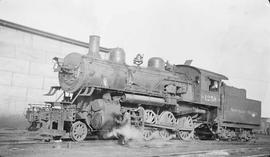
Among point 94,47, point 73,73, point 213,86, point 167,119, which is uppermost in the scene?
point 94,47

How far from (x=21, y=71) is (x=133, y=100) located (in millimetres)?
7699

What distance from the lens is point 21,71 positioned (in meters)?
15.1

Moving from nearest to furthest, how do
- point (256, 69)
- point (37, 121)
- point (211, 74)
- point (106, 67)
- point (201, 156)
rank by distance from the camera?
point (201, 156)
point (37, 121)
point (106, 67)
point (211, 74)
point (256, 69)

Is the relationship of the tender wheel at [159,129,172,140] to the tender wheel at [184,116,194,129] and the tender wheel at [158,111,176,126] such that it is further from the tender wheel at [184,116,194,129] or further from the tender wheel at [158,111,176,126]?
the tender wheel at [184,116,194,129]

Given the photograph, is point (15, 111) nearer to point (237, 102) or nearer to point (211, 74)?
point (211, 74)

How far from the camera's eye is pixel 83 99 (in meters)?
10.4

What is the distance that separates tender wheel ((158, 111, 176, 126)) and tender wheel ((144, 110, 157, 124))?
12.5 inches

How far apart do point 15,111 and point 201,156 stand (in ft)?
34.7

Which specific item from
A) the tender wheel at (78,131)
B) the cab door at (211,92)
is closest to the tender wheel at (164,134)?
the cab door at (211,92)

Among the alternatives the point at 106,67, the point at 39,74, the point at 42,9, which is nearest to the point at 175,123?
the point at 106,67

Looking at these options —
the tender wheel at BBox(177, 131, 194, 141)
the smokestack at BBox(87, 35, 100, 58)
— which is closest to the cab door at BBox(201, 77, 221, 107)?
the tender wheel at BBox(177, 131, 194, 141)

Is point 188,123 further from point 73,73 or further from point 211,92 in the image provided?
point 73,73

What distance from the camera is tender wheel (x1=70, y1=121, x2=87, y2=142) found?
29.8 feet

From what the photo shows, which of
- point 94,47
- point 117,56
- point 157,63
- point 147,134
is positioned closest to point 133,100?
point 147,134
